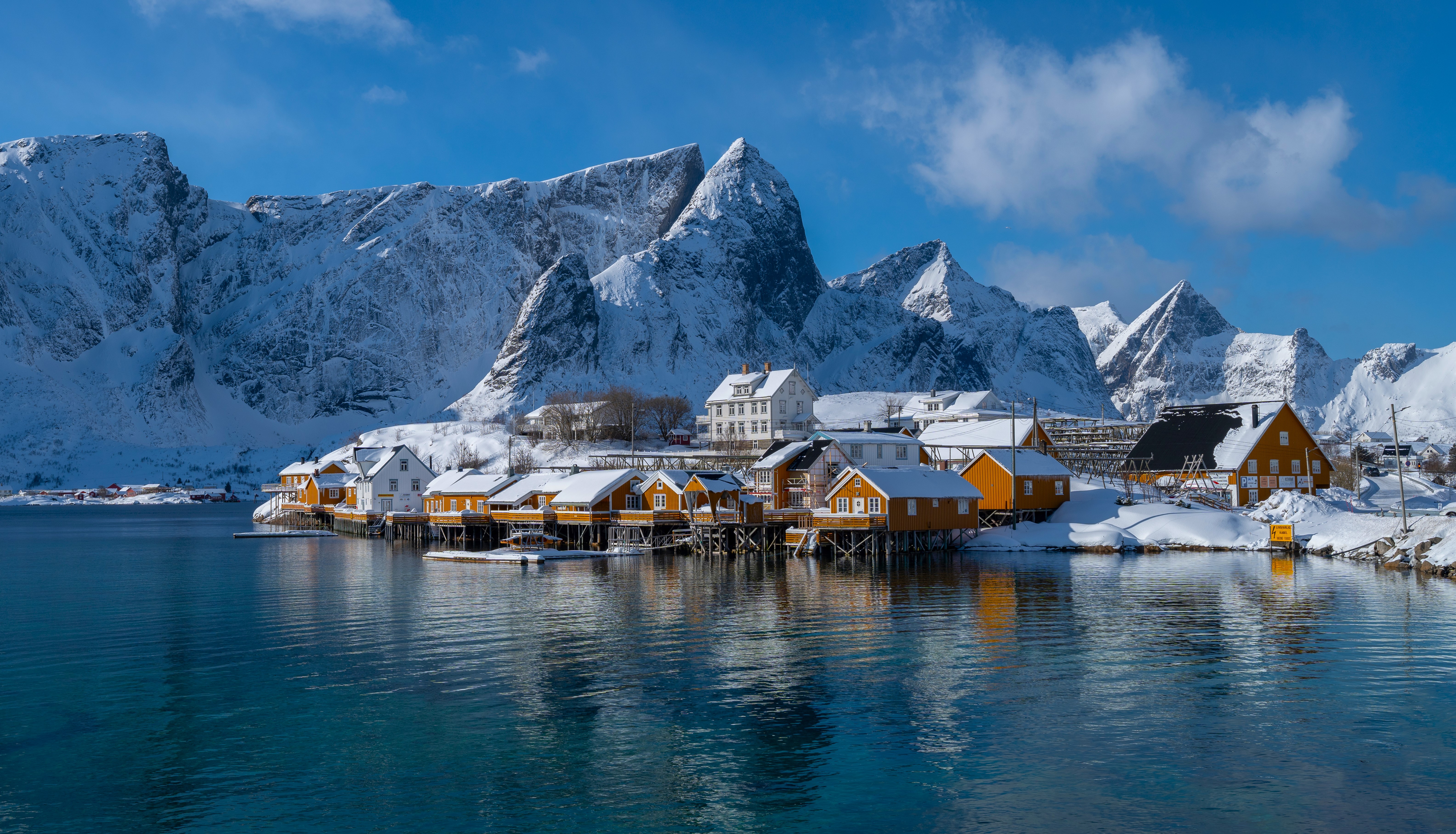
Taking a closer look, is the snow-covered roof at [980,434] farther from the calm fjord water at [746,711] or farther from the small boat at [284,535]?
the small boat at [284,535]

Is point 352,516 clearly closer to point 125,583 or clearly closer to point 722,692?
point 125,583

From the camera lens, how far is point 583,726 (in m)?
23.0

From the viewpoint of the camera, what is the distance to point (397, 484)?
98875 mm

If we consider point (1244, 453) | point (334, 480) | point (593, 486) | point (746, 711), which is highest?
point (1244, 453)

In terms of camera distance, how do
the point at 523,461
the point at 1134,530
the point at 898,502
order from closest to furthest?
1. the point at 898,502
2. the point at 1134,530
3. the point at 523,461

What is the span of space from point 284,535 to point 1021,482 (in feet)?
224

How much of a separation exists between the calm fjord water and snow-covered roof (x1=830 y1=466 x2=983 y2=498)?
17.7m

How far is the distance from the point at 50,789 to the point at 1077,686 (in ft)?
73.3

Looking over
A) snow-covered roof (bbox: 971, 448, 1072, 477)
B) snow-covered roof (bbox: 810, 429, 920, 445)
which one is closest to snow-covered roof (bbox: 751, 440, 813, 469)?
snow-covered roof (bbox: 810, 429, 920, 445)

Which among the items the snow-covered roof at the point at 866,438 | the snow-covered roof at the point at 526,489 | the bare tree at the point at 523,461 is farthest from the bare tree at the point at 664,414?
the snow-covered roof at the point at 526,489

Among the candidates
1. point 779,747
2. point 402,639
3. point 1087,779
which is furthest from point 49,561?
point 1087,779

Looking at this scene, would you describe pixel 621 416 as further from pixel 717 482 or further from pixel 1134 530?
pixel 1134 530

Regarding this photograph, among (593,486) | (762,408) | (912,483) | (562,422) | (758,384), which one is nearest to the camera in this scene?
(912,483)

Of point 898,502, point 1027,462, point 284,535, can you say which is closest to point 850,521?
point 898,502
